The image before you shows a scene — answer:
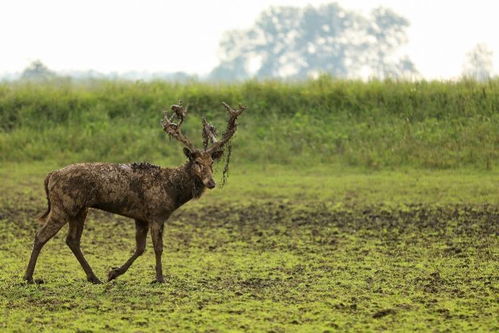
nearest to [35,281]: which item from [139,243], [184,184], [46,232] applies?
[46,232]

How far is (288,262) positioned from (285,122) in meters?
12.2

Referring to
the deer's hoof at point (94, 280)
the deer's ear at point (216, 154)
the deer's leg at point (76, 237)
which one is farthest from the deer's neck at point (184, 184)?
the deer's hoof at point (94, 280)

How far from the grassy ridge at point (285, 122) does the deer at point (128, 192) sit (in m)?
11.2

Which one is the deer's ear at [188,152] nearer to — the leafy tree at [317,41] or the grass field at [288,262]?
the grass field at [288,262]

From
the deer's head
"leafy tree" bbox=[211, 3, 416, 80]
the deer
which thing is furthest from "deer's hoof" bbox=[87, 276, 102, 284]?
"leafy tree" bbox=[211, 3, 416, 80]

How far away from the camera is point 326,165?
21859 mm

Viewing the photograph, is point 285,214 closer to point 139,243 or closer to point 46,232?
point 139,243

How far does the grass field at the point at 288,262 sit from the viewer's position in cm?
873

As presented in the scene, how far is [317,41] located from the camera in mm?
78438

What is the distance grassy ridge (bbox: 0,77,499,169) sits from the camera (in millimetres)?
22016

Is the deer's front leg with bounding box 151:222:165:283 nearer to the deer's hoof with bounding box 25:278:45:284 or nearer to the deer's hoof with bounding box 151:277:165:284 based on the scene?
the deer's hoof with bounding box 151:277:165:284

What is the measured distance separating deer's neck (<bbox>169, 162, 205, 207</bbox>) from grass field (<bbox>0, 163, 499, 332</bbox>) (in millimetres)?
944

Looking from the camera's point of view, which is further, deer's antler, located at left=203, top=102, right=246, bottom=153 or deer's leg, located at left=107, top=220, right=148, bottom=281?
deer's antler, located at left=203, top=102, right=246, bottom=153

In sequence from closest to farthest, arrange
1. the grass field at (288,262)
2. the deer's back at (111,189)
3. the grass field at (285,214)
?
the grass field at (288,262) → the grass field at (285,214) → the deer's back at (111,189)
